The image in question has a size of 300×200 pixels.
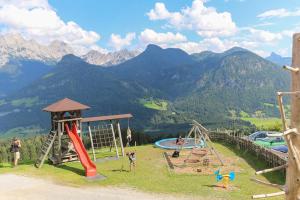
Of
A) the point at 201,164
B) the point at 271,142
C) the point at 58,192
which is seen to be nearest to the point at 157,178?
the point at 201,164

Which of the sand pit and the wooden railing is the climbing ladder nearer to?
the sand pit

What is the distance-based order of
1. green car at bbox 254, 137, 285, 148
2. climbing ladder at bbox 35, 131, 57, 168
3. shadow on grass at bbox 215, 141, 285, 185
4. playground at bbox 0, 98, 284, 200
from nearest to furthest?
playground at bbox 0, 98, 284, 200 → shadow on grass at bbox 215, 141, 285, 185 → climbing ladder at bbox 35, 131, 57, 168 → green car at bbox 254, 137, 285, 148

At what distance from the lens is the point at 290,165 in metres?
4.26

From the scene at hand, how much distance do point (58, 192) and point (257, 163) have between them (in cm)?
1698

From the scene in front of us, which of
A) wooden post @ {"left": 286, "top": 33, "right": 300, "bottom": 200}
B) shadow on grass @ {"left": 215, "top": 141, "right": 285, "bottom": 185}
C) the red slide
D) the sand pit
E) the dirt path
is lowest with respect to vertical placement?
shadow on grass @ {"left": 215, "top": 141, "right": 285, "bottom": 185}

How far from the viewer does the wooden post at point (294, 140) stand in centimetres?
401

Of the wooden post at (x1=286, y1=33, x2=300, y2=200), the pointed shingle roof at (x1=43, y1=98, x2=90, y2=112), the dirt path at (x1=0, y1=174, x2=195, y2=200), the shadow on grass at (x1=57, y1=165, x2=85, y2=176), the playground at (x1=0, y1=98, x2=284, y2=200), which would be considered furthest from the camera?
the pointed shingle roof at (x1=43, y1=98, x2=90, y2=112)

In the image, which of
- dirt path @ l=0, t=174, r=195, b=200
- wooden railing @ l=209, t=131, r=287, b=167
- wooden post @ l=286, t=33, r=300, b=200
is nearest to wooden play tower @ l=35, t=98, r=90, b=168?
dirt path @ l=0, t=174, r=195, b=200

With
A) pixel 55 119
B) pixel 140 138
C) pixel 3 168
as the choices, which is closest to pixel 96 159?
pixel 55 119

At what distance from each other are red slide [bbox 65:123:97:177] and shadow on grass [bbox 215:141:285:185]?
13.1 m

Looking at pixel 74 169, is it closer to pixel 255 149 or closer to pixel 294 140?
pixel 255 149

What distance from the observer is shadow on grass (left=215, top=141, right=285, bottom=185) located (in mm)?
24891

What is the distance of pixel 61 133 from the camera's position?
31.6m

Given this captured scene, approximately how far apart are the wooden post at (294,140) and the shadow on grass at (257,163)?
68.6 feet
